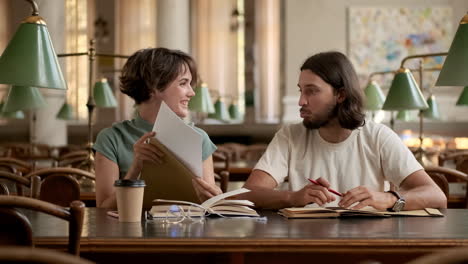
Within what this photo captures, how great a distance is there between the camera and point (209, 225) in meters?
1.95

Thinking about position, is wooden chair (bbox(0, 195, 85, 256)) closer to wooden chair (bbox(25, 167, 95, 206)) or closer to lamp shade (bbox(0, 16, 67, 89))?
lamp shade (bbox(0, 16, 67, 89))

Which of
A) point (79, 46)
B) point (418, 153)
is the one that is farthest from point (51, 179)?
point (79, 46)

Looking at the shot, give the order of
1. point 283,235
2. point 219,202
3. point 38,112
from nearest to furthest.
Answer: point 283,235 < point 219,202 < point 38,112

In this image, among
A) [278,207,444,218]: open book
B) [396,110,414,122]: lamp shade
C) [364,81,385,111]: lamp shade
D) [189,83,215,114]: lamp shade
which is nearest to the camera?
[278,207,444,218]: open book

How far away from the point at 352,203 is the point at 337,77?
540 millimetres

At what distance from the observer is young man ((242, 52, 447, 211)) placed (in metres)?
2.53

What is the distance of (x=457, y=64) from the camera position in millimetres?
2551

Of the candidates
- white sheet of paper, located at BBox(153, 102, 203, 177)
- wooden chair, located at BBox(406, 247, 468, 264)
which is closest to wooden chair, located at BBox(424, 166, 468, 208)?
white sheet of paper, located at BBox(153, 102, 203, 177)

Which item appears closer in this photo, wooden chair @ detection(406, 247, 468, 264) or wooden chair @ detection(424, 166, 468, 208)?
wooden chair @ detection(406, 247, 468, 264)

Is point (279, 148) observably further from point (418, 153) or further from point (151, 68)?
point (418, 153)

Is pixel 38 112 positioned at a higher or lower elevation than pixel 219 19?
lower

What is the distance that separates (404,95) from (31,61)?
6.53 ft

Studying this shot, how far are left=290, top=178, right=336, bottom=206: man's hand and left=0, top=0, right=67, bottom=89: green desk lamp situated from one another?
2.62ft

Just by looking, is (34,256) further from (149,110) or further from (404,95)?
(404,95)
